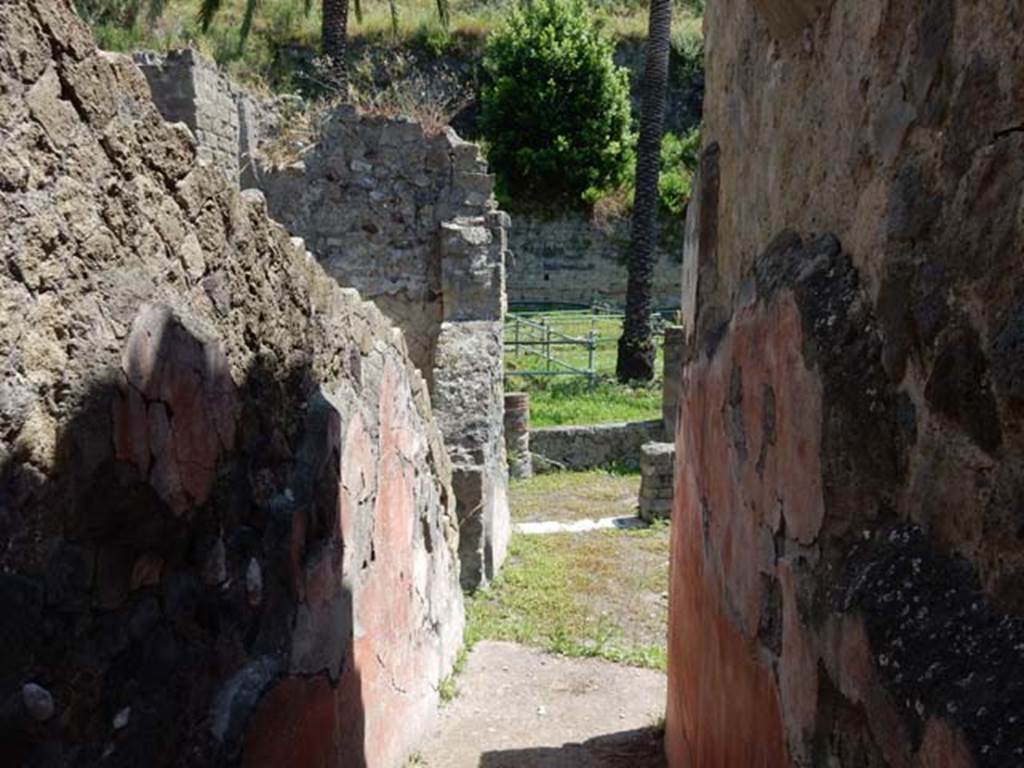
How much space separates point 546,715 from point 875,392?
3176 millimetres

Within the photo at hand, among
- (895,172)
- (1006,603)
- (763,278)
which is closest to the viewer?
(1006,603)

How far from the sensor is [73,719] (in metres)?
1.50

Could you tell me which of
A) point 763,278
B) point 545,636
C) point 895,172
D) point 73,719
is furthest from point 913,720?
point 545,636

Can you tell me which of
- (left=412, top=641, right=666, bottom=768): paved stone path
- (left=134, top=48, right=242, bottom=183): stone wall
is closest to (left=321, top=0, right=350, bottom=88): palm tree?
(left=134, top=48, right=242, bottom=183): stone wall

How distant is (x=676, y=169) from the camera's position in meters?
20.5

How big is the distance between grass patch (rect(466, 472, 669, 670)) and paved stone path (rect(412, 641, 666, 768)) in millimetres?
219

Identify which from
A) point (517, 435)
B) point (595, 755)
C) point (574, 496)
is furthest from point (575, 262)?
point (595, 755)

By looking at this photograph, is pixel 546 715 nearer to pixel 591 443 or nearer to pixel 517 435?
pixel 517 435

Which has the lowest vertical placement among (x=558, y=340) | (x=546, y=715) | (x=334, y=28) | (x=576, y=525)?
(x=576, y=525)

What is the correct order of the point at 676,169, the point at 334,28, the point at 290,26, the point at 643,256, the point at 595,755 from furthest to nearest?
the point at 676,169
the point at 290,26
the point at 643,256
the point at 334,28
the point at 595,755

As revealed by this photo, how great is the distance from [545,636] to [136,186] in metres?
3.91

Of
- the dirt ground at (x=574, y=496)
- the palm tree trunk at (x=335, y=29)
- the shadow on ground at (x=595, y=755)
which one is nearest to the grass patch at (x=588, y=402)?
the dirt ground at (x=574, y=496)

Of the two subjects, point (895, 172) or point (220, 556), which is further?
point (220, 556)

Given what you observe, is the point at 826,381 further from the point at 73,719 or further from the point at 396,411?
the point at 396,411
